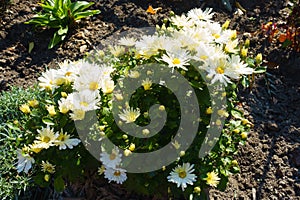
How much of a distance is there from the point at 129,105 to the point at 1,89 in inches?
63.6

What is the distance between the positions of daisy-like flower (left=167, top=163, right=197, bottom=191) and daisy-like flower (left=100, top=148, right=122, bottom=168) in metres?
0.26

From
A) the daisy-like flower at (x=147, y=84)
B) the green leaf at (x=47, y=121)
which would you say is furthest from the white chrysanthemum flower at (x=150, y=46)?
the green leaf at (x=47, y=121)

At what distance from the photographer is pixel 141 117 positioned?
91.7 inches

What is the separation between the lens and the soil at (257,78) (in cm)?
302

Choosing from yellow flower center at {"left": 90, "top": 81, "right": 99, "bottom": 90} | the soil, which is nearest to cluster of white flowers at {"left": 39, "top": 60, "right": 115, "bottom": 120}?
yellow flower center at {"left": 90, "top": 81, "right": 99, "bottom": 90}

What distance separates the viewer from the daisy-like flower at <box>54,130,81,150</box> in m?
2.27

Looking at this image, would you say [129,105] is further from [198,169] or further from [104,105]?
[198,169]

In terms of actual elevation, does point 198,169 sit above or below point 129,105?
below

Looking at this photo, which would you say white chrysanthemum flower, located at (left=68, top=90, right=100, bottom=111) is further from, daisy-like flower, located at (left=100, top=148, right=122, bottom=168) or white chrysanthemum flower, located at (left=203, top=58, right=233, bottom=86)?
white chrysanthemum flower, located at (left=203, top=58, right=233, bottom=86)

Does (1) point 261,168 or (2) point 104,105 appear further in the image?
(1) point 261,168

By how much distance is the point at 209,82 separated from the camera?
234 cm

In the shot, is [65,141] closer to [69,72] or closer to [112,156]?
[112,156]

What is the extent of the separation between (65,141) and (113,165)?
26 cm

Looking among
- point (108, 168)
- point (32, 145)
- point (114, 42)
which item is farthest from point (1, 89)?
point (108, 168)
